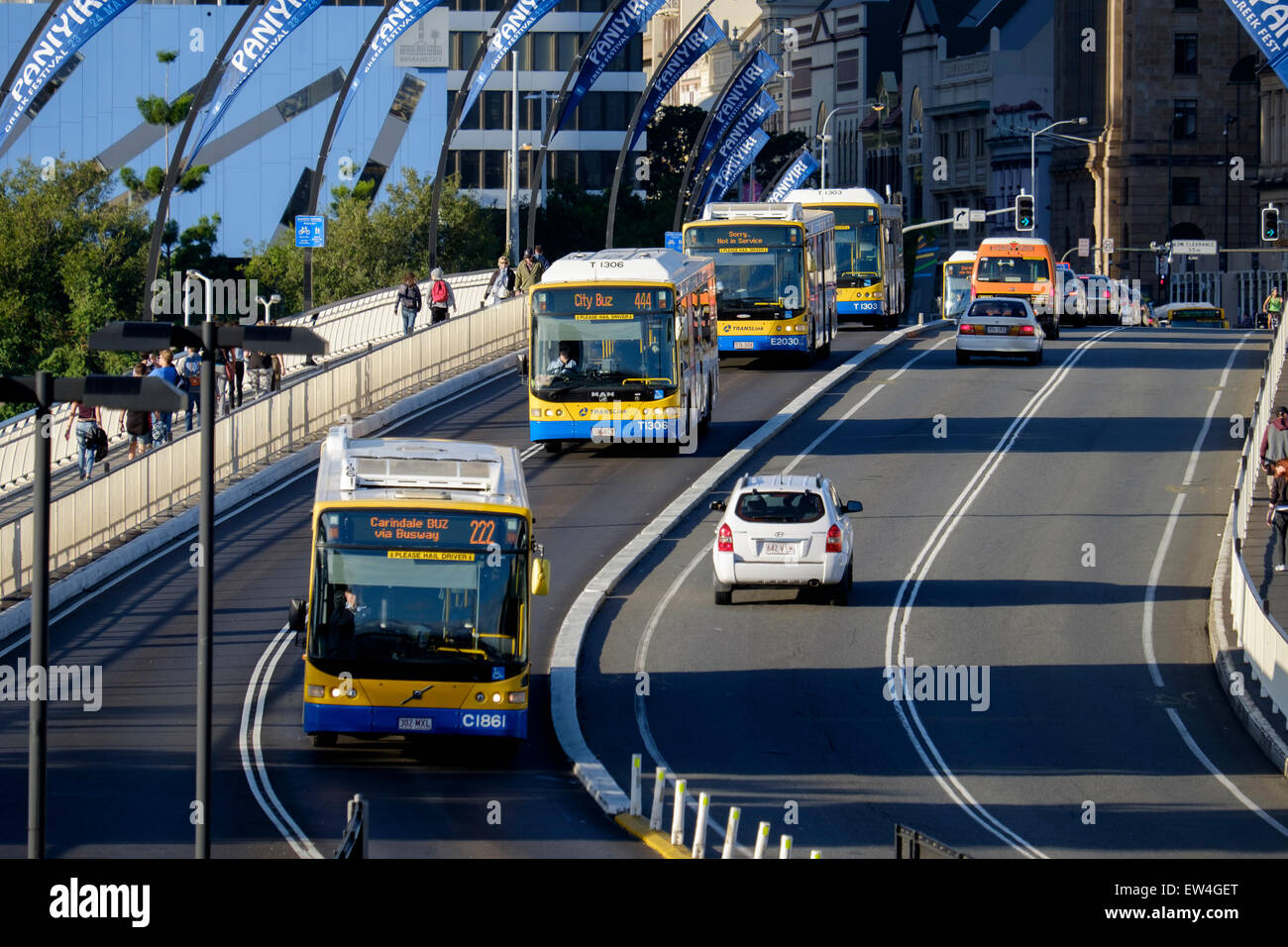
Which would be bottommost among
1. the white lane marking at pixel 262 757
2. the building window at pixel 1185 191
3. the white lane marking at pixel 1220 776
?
the white lane marking at pixel 1220 776

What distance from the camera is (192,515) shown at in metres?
30.7

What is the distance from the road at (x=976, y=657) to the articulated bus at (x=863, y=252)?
15.0 meters

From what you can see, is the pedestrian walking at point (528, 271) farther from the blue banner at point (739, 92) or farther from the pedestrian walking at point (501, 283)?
the blue banner at point (739, 92)

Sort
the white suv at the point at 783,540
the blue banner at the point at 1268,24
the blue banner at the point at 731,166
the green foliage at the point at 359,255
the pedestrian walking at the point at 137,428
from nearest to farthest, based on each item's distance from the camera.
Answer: the white suv at the point at 783,540
the blue banner at the point at 1268,24
the pedestrian walking at the point at 137,428
the blue banner at the point at 731,166
the green foliage at the point at 359,255

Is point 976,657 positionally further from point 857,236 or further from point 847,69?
point 847,69

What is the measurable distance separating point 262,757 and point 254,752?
0.22 metres

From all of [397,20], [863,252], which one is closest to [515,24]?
[397,20]

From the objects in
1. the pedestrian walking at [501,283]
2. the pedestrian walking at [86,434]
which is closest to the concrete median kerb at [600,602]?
the pedestrian walking at [86,434]

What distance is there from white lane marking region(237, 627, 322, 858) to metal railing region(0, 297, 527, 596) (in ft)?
9.77

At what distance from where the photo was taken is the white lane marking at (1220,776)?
61.7 ft

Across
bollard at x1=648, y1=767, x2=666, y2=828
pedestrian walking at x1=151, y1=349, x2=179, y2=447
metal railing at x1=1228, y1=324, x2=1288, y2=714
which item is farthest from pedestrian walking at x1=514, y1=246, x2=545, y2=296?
bollard at x1=648, y1=767, x2=666, y2=828

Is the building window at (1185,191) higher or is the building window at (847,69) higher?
the building window at (847,69)
